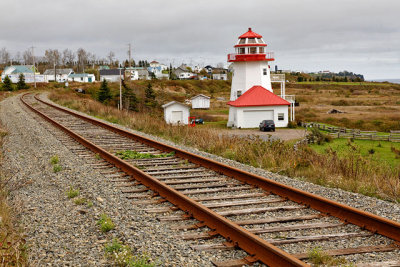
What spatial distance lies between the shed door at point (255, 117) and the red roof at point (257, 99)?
111 cm

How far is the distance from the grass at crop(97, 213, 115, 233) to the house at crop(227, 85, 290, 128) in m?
43.9

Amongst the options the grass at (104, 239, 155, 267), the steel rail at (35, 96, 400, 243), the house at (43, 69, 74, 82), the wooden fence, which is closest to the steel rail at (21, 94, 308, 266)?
the grass at (104, 239, 155, 267)

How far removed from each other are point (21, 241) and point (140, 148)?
7.98 meters

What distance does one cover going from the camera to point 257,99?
50.2 m

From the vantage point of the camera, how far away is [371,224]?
18.3ft

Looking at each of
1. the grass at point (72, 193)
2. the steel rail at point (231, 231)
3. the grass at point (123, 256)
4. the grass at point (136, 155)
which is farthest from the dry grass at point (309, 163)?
the grass at point (123, 256)

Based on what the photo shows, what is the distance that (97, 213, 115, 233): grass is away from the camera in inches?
225

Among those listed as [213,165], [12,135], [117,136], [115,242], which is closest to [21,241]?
[115,242]

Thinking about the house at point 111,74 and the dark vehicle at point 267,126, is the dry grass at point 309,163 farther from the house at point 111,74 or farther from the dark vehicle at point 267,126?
the house at point 111,74

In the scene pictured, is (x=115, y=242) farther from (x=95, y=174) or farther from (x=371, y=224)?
(x=95, y=174)

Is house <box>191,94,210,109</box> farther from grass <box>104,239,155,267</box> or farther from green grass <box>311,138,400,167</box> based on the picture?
grass <box>104,239,155,267</box>

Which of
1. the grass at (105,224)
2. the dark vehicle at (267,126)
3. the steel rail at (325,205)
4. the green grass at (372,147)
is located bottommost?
the green grass at (372,147)

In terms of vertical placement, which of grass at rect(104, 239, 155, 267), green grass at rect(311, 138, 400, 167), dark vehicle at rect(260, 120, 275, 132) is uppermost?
grass at rect(104, 239, 155, 267)

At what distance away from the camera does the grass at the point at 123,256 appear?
179 inches
